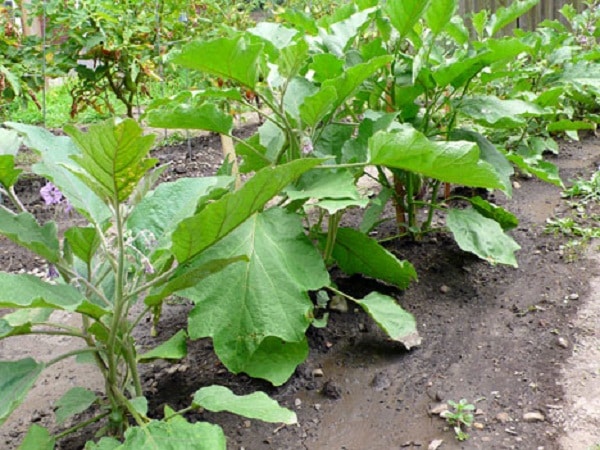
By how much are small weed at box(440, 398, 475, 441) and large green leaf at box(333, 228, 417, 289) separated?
480 mm

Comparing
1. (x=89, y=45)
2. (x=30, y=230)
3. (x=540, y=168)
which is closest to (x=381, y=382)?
(x=30, y=230)

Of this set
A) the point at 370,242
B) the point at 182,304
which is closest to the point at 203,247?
the point at 370,242

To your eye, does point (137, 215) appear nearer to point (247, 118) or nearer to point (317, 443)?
point (317, 443)

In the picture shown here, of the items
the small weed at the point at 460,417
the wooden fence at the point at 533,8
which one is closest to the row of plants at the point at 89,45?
the small weed at the point at 460,417

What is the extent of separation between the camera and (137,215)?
181 centimetres

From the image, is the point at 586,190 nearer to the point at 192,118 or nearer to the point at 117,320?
the point at 192,118

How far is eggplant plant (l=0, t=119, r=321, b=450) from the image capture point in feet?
4.33

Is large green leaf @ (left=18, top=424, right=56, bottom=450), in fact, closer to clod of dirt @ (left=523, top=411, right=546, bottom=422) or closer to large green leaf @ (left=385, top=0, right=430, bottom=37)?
clod of dirt @ (left=523, top=411, right=546, bottom=422)

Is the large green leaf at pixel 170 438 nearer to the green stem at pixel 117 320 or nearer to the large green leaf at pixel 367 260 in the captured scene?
the green stem at pixel 117 320

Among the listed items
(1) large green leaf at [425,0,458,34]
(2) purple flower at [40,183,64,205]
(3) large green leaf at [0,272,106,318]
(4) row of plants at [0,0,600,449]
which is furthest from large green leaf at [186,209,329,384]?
(1) large green leaf at [425,0,458,34]

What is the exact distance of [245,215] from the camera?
150 centimetres

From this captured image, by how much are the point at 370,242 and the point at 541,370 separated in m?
0.61

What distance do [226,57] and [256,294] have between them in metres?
0.58

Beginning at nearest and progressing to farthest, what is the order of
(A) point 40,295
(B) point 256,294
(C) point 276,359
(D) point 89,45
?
1. (A) point 40,295
2. (B) point 256,294
3. (C) point 276,359
4. (D) point 89,45
